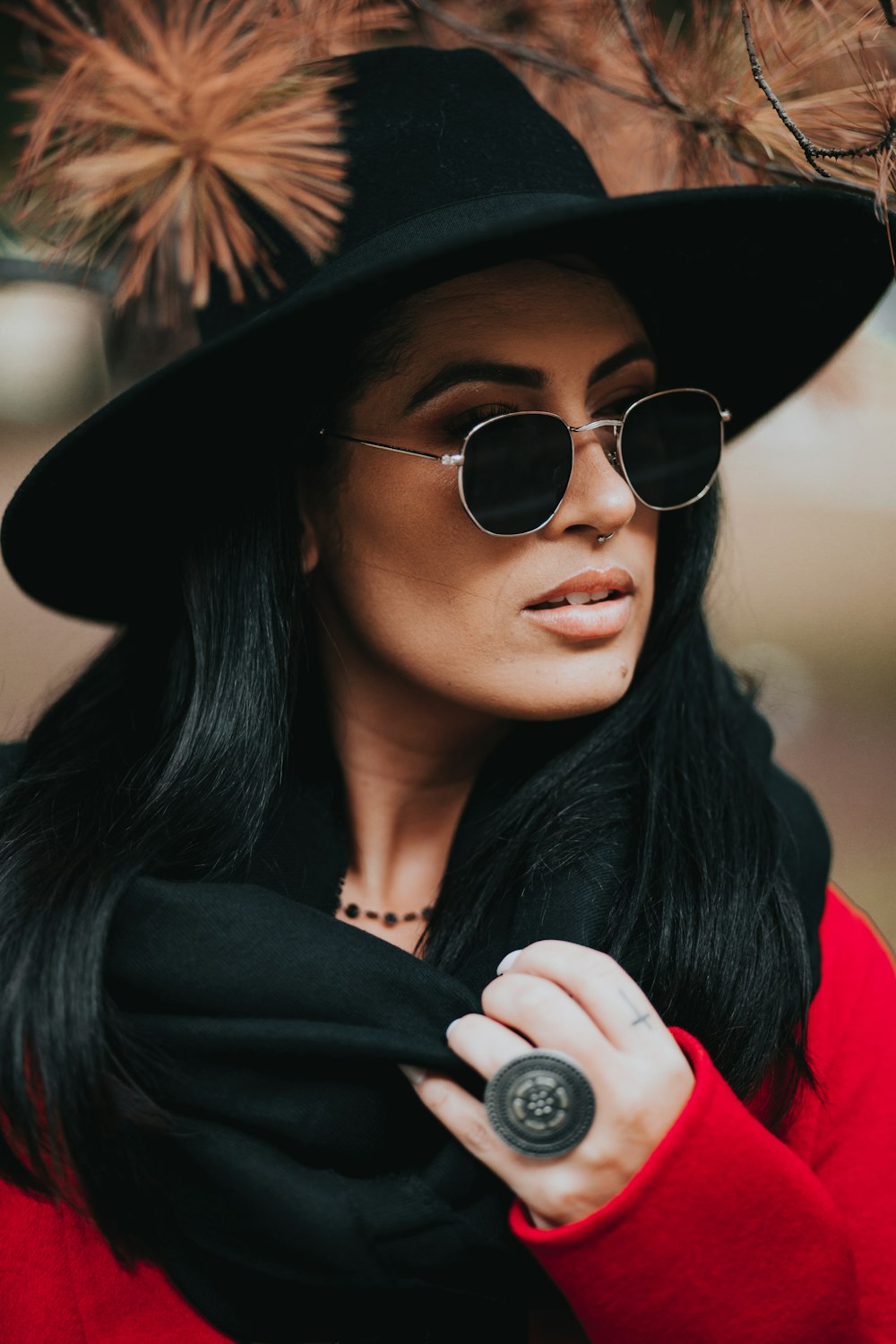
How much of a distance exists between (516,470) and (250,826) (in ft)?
1.85

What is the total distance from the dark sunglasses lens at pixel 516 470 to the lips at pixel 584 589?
0.09 metres

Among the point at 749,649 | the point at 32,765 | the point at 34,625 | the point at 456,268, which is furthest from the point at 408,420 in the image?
the point at 749,649

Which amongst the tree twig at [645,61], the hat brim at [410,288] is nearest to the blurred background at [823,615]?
the hat brim at [410,288]

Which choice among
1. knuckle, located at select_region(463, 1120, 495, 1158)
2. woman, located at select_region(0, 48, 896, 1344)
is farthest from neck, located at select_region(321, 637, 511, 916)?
knuckle, located at select_region(463, 1120, 495, 1158)

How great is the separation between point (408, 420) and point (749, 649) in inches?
116

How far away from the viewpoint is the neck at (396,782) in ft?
5.16

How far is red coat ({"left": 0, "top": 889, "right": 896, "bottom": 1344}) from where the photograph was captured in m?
1.05

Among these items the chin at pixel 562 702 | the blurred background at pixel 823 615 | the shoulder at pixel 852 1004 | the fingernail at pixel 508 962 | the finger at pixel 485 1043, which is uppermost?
the blurred background at pixel 823 615

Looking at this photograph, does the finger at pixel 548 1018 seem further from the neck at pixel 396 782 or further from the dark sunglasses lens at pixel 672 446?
the dark sunglasses lens at pixel 672 446

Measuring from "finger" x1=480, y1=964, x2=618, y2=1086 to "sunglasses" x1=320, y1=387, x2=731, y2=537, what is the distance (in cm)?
50

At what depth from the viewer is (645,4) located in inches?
53.0

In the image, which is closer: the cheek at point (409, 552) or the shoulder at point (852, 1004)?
the cheek at point (409, 552)

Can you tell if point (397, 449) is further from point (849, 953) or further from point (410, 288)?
point (849, 953)

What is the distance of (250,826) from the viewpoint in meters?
1.42
